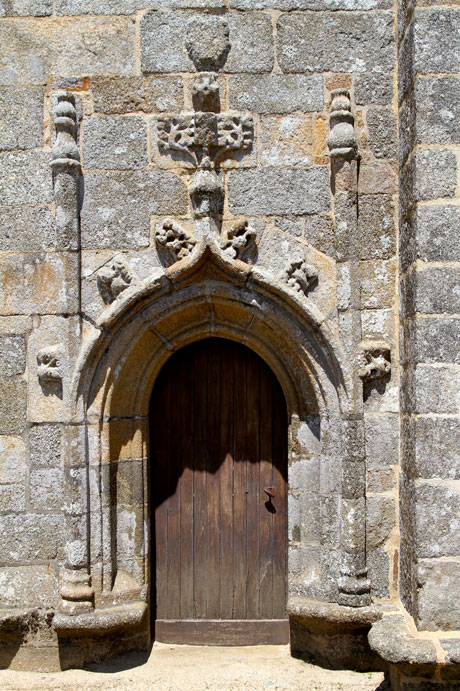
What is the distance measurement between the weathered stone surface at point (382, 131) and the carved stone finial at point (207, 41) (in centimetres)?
92

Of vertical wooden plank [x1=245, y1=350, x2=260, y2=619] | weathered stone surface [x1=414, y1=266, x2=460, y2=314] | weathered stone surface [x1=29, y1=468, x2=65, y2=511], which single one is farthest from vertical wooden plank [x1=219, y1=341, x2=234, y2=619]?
weathered stone surface [x1=414, y1=266, x2=460, y2=314]

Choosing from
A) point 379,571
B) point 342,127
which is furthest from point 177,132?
point 379,571

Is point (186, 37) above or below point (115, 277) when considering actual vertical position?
above

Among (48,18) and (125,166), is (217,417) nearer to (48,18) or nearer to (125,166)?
(125,166)

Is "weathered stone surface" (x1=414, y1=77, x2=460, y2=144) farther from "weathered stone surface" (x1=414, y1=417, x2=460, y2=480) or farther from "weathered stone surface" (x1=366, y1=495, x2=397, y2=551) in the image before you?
"weathered stone surface" (x1=366, y1=495, x2=397, y2=551)

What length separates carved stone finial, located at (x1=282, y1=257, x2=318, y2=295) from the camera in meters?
3.51

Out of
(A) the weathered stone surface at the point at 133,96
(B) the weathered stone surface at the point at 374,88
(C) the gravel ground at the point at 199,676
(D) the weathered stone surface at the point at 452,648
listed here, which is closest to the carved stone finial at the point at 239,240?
(A) the weathered stone surface at the point at 133,96

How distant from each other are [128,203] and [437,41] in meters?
1.84

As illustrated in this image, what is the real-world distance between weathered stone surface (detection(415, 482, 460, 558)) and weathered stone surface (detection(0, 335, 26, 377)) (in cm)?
231

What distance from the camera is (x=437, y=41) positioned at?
318 cm

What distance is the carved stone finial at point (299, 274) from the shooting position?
3512 mm

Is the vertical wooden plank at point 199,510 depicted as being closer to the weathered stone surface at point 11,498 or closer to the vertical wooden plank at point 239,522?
the vertical wooden plank at point 239,522

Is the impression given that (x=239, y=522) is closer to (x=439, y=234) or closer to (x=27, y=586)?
(x=27, y=586)

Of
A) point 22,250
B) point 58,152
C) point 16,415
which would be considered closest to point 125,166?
point 58,152
